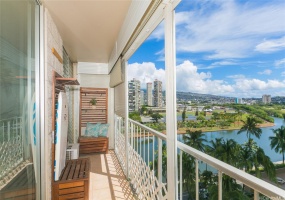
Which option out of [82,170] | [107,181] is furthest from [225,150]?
→ [107,181]

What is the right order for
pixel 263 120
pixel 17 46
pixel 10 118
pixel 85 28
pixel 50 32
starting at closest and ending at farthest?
pixel 263 120
pixel 10 118
pixel 17 46
pixel 50 32
pixel 85 28

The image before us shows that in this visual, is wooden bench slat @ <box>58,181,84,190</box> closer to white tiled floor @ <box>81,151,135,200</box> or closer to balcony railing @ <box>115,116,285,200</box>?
white tiled floor @ <box>81,151,135,200</box>

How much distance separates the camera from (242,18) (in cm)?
66

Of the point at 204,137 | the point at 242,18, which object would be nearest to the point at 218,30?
the point at 242,18

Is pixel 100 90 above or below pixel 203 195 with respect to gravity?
above

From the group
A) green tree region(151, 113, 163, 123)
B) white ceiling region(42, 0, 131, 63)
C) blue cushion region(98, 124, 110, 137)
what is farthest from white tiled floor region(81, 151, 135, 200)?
white ceiling region(42, 0, 131, 63)

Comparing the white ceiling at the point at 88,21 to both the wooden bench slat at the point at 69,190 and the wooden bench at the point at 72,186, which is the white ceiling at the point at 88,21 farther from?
the wooden bench slat at the point at 69,190

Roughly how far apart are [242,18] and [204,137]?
64cm

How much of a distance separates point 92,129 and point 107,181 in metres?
1.96

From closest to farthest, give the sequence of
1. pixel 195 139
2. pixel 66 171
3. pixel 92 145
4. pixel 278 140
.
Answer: pixel 278 140, pixel 195 139, pixel 66 171, pixel 92 145

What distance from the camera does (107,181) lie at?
2973 millimetres

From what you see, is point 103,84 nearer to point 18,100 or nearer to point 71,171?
point 71,171

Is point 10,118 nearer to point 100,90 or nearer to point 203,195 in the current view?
point 203,195

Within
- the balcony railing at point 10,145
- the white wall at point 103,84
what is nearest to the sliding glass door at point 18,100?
the balcony railing at point 10,145
